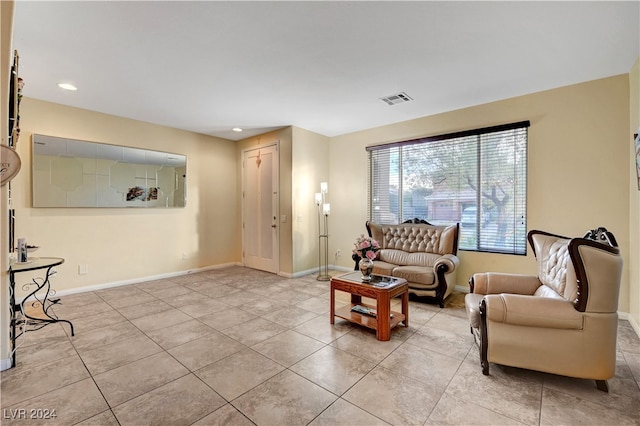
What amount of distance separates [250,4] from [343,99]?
2.04 meters

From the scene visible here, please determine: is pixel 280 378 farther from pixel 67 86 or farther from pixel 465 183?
pixel 67 86

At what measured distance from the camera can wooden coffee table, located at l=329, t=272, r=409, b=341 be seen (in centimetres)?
272

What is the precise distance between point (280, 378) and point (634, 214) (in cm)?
407

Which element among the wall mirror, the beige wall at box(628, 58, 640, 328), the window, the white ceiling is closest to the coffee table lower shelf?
the window

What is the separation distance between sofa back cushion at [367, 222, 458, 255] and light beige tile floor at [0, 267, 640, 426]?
117cm

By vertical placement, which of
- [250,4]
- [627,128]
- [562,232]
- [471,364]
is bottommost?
[471,364]

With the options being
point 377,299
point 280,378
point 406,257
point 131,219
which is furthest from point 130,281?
point 406,257

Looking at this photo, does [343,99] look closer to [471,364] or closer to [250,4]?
[250,4]

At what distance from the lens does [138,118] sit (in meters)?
4.75

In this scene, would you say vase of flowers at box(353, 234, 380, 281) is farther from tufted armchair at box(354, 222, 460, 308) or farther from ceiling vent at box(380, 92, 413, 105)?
ceiling vent at box(380, 92, 413, 105)

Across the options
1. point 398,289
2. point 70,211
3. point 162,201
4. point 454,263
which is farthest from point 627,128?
point 70,211

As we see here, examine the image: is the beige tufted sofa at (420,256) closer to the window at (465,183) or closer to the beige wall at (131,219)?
the window at (465,183)

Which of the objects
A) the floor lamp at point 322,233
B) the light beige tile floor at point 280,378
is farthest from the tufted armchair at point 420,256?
the floor lamp at point 322,233

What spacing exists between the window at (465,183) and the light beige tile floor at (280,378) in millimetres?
1507
